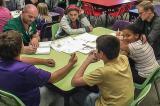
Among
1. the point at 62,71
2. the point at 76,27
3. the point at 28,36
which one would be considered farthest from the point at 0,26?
the point at 62,71

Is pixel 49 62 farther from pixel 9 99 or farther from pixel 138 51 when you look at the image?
pixel 138 51

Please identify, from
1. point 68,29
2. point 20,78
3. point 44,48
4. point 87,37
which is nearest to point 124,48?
point 87,37

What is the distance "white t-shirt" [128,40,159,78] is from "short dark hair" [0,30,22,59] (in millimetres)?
1357

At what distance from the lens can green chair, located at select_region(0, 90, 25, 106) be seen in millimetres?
2055

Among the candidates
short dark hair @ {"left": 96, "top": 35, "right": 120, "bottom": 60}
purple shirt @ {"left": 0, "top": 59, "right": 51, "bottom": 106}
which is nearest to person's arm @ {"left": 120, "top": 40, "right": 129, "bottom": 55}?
short dark hair @ {"left": 96, "top": 35, "right": 120, "bottom": 60}

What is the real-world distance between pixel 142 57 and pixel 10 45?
5.22 ft

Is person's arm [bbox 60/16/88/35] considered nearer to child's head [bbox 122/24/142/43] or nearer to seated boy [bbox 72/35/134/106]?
child's head [bbox 122/24/142/43]

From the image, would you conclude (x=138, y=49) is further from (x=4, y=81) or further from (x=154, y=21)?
(x=4, y=81)

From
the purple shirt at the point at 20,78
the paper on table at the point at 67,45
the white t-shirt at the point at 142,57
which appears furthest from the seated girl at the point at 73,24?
the purple shirt at the point at 20,78

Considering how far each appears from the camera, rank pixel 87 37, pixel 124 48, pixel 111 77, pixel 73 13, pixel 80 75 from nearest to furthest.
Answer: pixel 111 77 → pixel 80 75 → pixel 124 48 → pixel 87 37 → pixel 73 13

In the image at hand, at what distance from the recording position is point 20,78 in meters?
2.09

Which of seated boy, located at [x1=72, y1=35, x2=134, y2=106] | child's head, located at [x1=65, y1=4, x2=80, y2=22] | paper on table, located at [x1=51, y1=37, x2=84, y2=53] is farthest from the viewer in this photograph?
child's head, located at [x1=65, y1=4, x2=80, y2=22]

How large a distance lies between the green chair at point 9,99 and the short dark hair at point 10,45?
0.95 feet

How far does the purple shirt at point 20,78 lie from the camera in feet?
6.82
